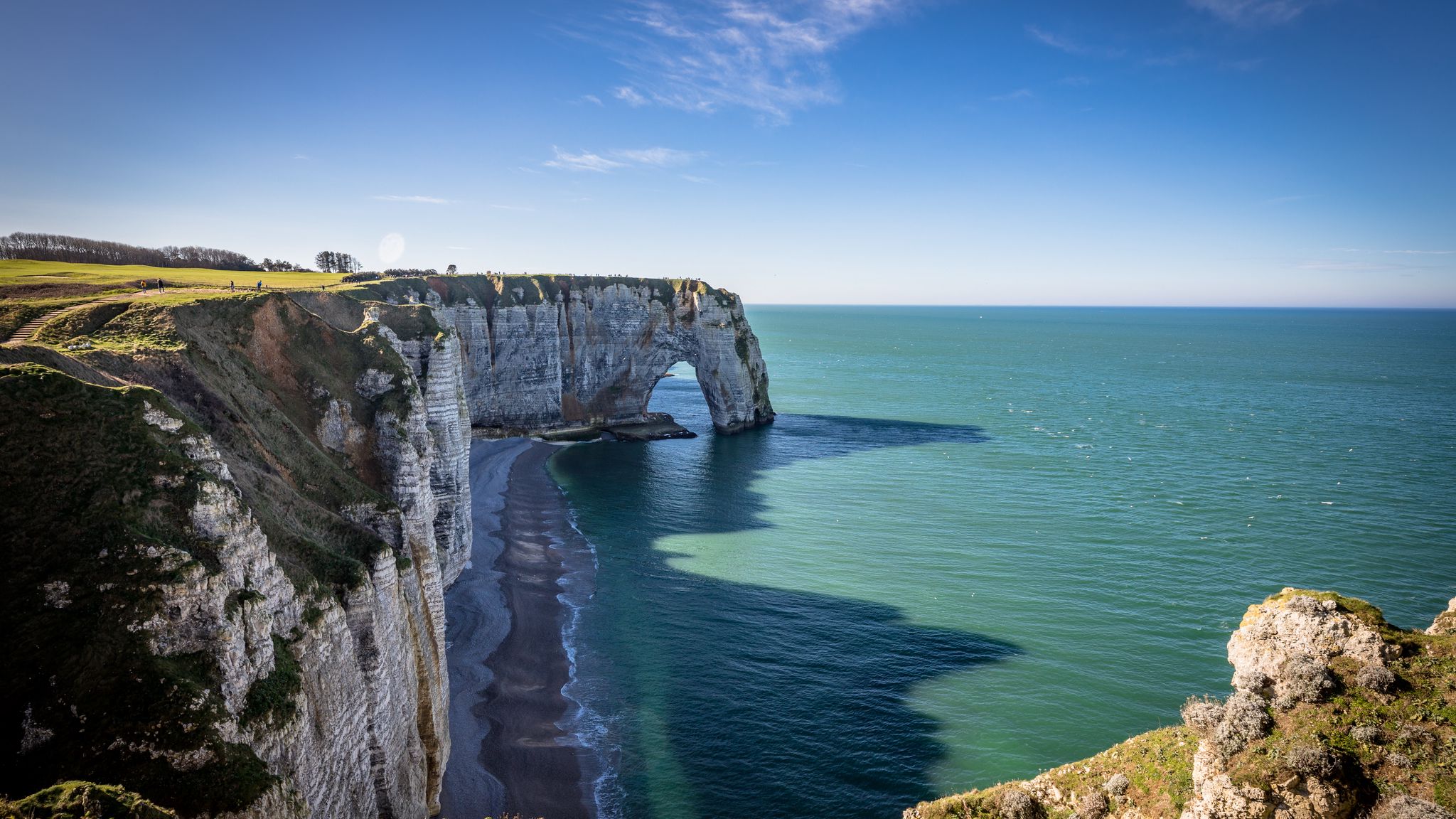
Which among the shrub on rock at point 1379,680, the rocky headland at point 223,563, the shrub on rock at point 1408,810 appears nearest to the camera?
the shrub on rock at point 1408,810

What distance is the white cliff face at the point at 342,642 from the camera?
14.2 meters

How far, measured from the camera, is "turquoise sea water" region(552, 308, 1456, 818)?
93.6 ft

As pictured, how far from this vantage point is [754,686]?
107 ft

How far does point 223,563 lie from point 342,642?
166 inches

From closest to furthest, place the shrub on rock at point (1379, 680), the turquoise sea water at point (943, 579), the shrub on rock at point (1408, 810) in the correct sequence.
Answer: the shrub on rock at point (1408, 810)
the shrub on rock at point (1379, 680)
the turquoise sea water at point (943, 579)

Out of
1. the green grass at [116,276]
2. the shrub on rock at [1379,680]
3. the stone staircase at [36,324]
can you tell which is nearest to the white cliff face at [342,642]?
the stone staircase at [36,324]

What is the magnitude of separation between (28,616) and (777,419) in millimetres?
87097

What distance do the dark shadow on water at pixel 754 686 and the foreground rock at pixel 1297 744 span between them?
1182 centimetres

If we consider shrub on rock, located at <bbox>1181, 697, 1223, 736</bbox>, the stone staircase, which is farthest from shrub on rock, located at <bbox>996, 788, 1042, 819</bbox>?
the stone staircase

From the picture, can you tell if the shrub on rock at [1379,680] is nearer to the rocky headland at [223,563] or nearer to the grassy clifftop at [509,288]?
the rocky headland at [223,563]

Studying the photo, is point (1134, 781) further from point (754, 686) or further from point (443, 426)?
point (443, 426)

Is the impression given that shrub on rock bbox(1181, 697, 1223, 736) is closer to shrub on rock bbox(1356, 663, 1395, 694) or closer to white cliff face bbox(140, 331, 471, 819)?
shrub on rock bbox(1356, 663, 1395, 694)

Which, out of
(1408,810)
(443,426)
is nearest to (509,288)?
(443,426)

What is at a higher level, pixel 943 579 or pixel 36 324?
pixel 36 324
